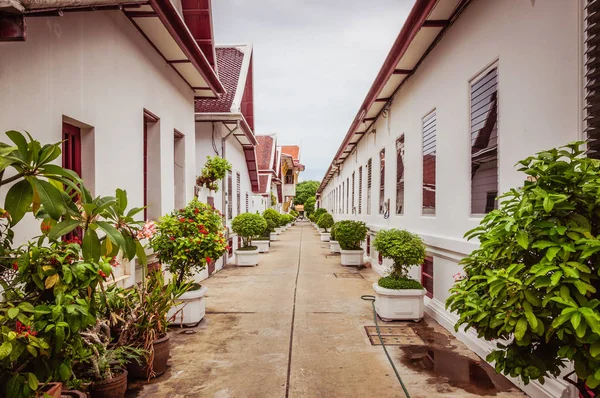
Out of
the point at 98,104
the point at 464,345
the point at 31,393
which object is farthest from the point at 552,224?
the point at 98,104

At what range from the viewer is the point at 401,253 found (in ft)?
21.3

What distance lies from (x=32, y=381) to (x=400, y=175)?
8.48 metres

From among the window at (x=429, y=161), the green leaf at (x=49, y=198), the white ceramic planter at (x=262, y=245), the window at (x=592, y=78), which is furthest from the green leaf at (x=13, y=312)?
the white ceramic planter at (x=262, y=245)

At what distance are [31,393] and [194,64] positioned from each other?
6515 millimetres

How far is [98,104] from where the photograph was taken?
486 centimetres

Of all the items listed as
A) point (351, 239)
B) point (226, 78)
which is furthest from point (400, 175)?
point (226, 78)

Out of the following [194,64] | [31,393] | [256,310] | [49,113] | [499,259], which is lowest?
[256,310]

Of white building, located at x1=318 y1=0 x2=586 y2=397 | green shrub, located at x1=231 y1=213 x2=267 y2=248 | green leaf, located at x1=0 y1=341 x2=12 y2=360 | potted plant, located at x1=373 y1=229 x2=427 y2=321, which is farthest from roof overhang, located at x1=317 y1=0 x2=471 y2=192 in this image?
green leaf, located at x1=0 y1=341 x2=12 y2=360

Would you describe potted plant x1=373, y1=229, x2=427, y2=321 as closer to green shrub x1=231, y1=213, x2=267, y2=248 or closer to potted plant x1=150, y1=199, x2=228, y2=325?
potted plant x1=150, y1=199, x2=228, y2=325

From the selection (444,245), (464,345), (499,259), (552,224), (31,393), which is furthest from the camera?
(444,245)

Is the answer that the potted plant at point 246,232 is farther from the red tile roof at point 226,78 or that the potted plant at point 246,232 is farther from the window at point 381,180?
the window at point 381,180

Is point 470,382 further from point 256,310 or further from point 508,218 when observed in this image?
point 256,310

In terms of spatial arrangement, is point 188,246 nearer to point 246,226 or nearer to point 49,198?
point 49,198

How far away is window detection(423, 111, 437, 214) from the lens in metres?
7.05
